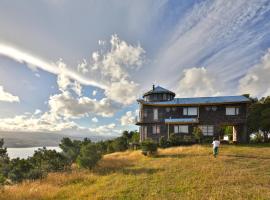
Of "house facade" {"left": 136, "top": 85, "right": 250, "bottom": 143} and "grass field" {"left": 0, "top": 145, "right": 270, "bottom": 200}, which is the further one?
"house facade" {"left": 136, "top": 85, "right": 250, "bottom": 143}

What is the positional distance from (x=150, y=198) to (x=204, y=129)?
85.5ft

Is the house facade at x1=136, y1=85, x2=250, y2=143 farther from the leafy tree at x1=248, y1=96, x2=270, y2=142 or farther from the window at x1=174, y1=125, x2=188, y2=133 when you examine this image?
the leafy tree at x1=248, y1=96, x2=270, y2=142

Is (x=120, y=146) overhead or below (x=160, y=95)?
below

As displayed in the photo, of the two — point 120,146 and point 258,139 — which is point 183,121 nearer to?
point 120,146

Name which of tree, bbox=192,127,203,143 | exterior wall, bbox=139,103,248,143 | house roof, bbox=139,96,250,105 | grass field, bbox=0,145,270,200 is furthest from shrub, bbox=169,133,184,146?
grass field, bbox=0,145,270,200

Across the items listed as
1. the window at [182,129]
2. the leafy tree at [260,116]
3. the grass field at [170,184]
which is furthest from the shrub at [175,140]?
the leafy tree at [260,116]

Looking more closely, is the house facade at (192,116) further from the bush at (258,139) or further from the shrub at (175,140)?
the bush at (258,139)

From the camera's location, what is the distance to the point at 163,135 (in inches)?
1375

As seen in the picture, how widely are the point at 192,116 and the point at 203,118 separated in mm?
1759

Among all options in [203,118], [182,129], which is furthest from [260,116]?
[182,129]

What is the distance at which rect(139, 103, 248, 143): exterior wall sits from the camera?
32.9 m

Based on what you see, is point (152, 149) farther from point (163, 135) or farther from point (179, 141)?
point (163, 135)

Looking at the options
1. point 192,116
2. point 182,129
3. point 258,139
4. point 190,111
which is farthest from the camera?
point 258,139

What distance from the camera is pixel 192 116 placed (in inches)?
1362
